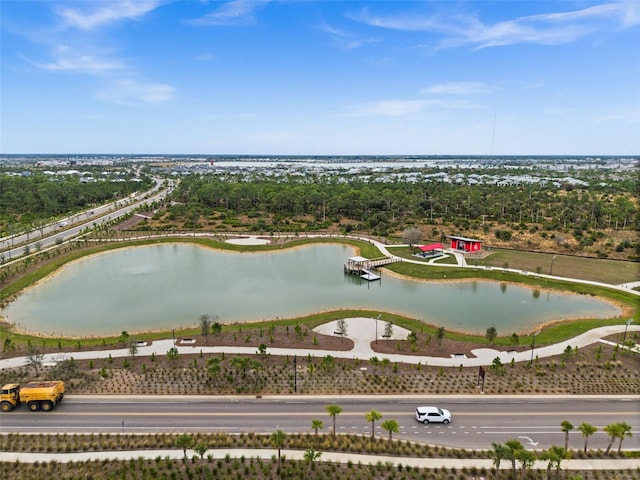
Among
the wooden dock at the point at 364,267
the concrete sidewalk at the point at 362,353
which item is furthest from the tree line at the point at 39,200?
the wooden dock at the point at 364,267

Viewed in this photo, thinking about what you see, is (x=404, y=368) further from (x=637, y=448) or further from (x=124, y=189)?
(x=124, y=189)

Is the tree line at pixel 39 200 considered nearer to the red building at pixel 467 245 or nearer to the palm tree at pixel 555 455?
the red building at pixel 467 245

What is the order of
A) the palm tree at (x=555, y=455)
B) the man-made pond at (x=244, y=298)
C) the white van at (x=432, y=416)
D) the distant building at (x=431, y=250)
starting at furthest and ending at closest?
the distant building at (x=431, y=250) → the man-made pond at (x=244, y=298) → the white van at (x=432, y=416) → the palm tree at (x=555, y=455)

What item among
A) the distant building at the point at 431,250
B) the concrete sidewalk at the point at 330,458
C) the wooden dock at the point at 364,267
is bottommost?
the concrete sidewalk at the point at 330,458

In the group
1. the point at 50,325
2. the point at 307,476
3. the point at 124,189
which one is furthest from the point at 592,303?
the point at 124,189

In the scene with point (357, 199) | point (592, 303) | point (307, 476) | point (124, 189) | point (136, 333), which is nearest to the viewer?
point (307, 476)

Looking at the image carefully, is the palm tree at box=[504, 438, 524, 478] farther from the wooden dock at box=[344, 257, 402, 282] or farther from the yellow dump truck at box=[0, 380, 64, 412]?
the wooden dock at box=[344, 257, 402, 282]

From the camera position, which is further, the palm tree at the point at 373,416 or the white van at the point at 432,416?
the white van at the point at 432,416
